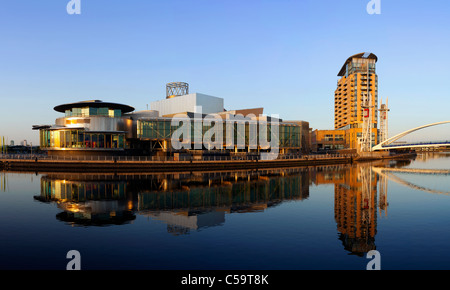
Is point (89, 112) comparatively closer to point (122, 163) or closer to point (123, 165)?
point (122, 163)

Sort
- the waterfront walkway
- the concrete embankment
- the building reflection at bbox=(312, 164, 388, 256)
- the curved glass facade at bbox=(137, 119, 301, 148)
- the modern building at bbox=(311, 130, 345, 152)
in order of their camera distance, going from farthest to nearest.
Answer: the modern building at bbox=(311, 130, 345, 152) → the curved glass facade at bbox=(137, 119, 301, 148) → the waterfront walkway → the concrete embankment → the building reflection at bbox=(312, 164, 388, 256)

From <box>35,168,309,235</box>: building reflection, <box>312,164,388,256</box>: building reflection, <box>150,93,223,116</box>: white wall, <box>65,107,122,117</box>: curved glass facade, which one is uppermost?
<box>150,93,223,116</box>: white wall

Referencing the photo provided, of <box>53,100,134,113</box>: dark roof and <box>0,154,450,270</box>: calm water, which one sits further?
<box>53,100,134,113</box>: dark roof

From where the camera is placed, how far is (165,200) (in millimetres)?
36406

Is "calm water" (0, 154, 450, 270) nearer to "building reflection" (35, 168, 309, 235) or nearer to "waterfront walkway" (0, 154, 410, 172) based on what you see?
"building reflection" (35, 168, 309, 235)

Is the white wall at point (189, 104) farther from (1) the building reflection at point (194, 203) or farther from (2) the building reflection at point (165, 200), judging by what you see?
(2) the building reflection at point (165, 200)

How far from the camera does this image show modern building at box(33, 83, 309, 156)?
8944cm

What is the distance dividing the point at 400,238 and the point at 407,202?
59.4ft

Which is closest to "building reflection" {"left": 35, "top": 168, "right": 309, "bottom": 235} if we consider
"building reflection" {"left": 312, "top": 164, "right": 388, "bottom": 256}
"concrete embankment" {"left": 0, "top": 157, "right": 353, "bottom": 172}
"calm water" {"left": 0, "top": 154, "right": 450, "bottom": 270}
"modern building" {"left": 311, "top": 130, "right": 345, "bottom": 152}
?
"calm water" {"left": 0, "top": 154, "right": 450, "bottom": 270}

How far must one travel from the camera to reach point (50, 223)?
25984mm

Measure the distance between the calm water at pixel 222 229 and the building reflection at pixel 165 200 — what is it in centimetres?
13

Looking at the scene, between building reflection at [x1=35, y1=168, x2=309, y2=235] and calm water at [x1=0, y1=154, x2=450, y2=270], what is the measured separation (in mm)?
125
